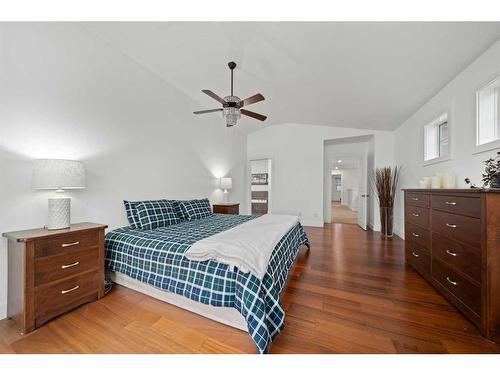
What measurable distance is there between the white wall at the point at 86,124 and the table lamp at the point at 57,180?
0.28 m

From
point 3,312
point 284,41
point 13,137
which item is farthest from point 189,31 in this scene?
point 3,312

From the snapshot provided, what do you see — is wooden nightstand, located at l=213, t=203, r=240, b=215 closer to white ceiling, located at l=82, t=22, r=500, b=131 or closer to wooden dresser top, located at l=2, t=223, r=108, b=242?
white ceiling, located at l=82, t=22, r=500, b=131

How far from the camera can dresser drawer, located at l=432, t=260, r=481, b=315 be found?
1.44 m

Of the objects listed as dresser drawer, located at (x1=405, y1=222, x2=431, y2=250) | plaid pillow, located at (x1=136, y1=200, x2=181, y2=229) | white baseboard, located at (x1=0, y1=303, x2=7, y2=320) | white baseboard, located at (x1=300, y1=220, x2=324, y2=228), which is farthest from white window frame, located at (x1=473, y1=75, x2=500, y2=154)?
white baseboard, located at (x1=0, y1=303, x2=7, y2=320)

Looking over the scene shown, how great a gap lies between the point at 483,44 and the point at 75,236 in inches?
165

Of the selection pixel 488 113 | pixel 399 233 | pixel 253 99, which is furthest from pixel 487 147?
pixel 399 233

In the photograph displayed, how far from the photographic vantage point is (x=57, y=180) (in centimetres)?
168

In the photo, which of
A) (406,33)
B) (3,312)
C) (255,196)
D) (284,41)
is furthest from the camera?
(255,196)

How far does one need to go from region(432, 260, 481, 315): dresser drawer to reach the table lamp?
3.37m

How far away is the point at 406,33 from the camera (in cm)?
181

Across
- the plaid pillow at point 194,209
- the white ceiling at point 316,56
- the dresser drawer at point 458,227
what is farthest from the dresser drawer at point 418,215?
the plaid pillow at point 194,209

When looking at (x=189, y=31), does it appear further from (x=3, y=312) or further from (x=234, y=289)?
(x=3, y=312)

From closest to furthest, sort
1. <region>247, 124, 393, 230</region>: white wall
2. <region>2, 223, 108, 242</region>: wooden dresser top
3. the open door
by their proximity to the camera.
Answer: <region>2, 223, 108, 242</region>: wooden dresser top
the open door
<region>247, 124, 393, 230</region>: white wall

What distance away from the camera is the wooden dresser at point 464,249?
1.33m
